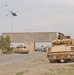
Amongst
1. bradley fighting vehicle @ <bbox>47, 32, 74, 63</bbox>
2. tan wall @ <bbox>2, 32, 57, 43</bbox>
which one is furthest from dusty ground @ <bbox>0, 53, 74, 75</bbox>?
tan wall @ <bbox>2, 32, 57, 43</bbox>

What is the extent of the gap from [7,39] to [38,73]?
70142 millimetres

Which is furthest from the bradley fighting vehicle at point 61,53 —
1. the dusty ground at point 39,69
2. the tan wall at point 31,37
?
the tan wall at point 31,37

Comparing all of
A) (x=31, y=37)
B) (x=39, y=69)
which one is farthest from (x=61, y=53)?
(x=31, y=37)

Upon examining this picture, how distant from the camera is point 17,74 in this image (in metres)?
21.8

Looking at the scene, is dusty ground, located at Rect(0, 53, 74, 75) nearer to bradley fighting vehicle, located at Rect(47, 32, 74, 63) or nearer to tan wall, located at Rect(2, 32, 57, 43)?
bradley fighting vehicle, located at Rect(47, 32, 74, 63)

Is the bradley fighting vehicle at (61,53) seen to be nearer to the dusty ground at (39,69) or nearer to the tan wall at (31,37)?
the dusty ground at (39,69)

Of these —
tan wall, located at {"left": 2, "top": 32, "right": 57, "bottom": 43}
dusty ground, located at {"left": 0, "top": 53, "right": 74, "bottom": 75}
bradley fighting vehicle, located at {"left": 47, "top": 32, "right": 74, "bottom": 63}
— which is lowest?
dusty ground, located at {"left": 0, "top": 53, "right": 74, "bottom": 75}

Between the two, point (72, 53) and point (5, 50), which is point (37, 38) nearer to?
point (5, 50)

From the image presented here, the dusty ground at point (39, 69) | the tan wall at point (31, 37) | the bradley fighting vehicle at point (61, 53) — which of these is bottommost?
the dusty ground at point (39, 69)

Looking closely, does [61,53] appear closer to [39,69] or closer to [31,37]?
[39,69]

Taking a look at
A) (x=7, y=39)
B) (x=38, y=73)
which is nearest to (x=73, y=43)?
(x=38, y=73)

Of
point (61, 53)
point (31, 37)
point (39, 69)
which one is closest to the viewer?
point (39, 69)

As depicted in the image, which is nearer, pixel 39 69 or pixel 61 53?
pixel 39 69

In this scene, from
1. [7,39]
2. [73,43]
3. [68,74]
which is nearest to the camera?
[68,74]
